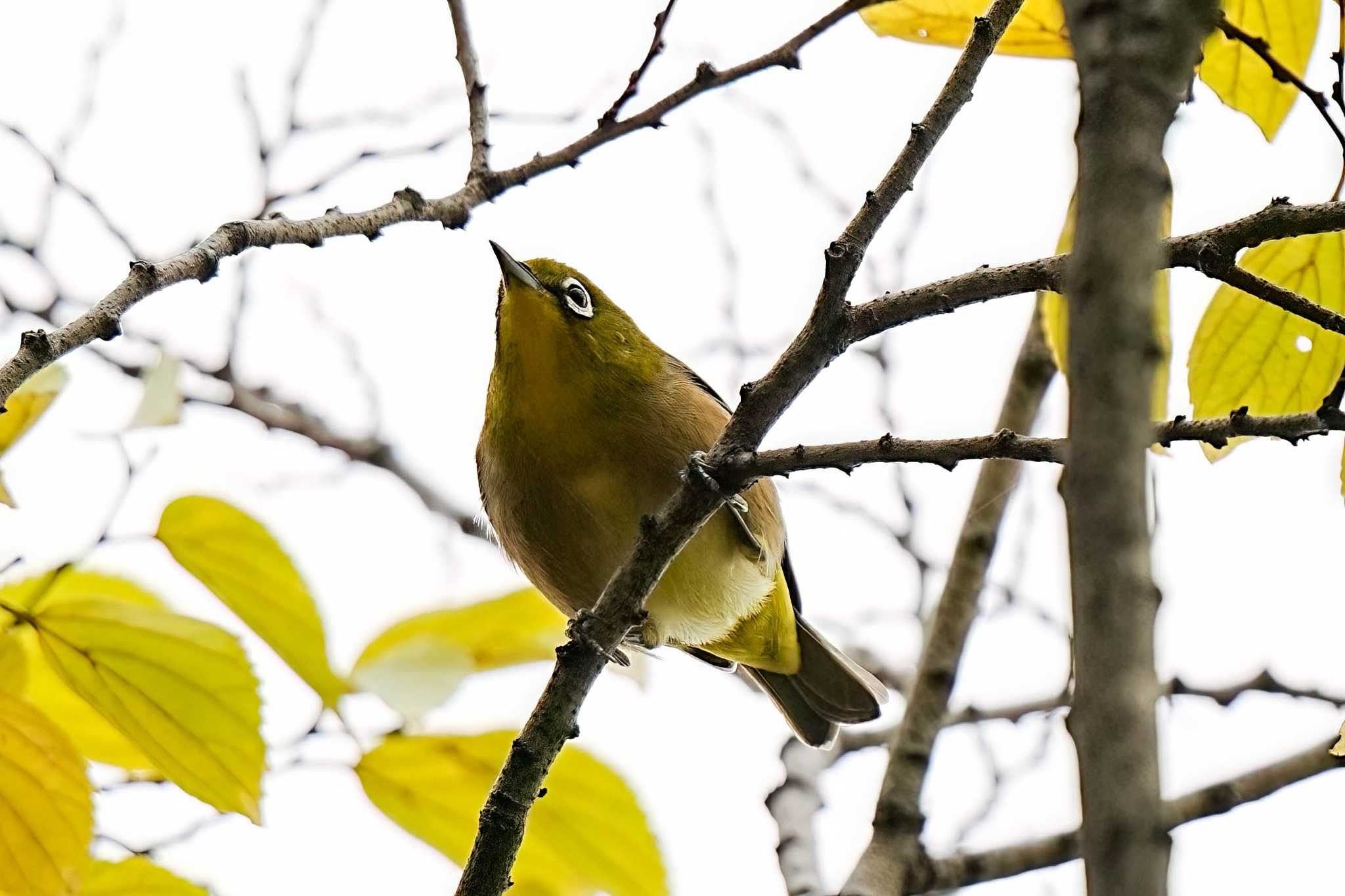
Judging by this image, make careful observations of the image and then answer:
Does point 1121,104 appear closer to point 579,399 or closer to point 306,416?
point 579,399

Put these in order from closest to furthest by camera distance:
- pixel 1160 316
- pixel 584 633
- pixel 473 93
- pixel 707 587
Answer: pixel 1160 316, pixel 584 633, pixel 473 93, pixel 707 587

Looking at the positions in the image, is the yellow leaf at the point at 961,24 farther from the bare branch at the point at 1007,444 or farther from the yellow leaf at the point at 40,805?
the yellow leaf at the point at 40,805

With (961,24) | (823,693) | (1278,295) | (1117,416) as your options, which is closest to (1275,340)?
(1278,295)

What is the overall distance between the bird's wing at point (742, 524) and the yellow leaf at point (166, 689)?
1699mm

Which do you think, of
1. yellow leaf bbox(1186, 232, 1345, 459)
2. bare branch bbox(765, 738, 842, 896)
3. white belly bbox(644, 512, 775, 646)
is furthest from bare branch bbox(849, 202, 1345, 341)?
bare branch bbox(765, 738, 842, 896)

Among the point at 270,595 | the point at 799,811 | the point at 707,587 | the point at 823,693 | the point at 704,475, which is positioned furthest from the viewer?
the point at 823,693

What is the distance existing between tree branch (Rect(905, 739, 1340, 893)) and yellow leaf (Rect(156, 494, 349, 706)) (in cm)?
153

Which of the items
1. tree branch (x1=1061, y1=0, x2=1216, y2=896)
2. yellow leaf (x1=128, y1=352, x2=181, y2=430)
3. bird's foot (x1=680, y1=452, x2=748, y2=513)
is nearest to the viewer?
tree branch (x1=1061, y1=0, x2=1216, y2=896)

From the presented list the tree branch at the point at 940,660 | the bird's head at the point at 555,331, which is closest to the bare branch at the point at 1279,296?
the tree branch at the point at 940,660

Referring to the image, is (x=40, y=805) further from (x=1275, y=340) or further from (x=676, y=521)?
(x=1275, y=340)

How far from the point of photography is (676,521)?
2281 millimetres

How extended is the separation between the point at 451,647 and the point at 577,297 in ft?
5.95

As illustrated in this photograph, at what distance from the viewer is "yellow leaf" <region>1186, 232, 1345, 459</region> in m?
2.06

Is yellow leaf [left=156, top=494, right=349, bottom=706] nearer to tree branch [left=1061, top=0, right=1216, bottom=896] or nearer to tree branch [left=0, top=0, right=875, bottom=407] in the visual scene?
tree branch [left=0, top=0, right=875, bottom=407]
